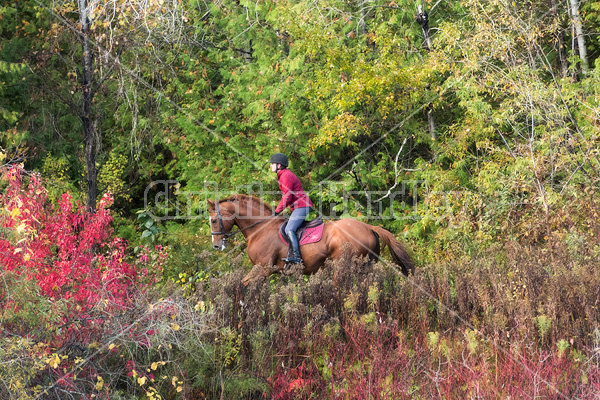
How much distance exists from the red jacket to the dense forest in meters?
1.24

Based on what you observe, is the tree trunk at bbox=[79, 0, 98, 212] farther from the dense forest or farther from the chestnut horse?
the chestnut horse

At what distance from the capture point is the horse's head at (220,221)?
10.4 meters

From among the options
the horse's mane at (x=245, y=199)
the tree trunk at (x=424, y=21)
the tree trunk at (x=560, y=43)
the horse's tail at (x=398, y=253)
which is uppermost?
the tree trunk at (x=424, y=21)

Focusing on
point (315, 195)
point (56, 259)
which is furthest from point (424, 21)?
point (56, 259)

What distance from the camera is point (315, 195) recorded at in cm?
1603

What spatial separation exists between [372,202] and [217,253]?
4.37m

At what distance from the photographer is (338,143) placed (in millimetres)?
15484

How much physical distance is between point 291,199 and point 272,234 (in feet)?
2.21

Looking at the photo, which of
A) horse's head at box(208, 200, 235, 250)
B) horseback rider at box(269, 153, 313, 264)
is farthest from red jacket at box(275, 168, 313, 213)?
horse's head at box(208, 200, 235, 250)

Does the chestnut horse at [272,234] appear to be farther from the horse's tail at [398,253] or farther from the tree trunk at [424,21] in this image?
the tree trunk at [424,21]

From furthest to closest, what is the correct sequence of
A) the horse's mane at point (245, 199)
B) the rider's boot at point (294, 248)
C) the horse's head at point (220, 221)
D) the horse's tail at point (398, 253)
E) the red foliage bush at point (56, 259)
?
the horse's mane at point (245, 199), the horse's head at point (220, 221), the rider's boot at point (294, 248), the horse's tail at point (398, 253), the red foliage bush at point (56, 259)

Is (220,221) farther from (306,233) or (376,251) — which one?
(376,251)

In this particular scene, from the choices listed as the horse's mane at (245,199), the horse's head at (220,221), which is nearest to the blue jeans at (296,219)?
the horse's mane at (245,199)

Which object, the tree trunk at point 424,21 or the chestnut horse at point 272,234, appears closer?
the chestnut horse at point 272,234
